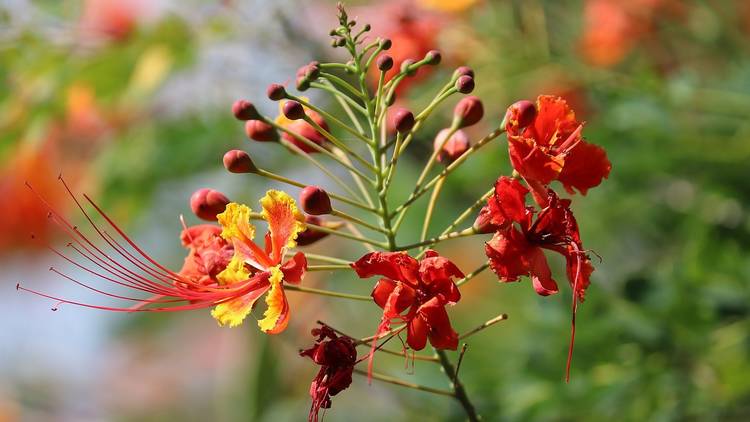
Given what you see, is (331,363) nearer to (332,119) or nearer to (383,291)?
(383,291)

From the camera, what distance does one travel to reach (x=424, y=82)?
2.74 m

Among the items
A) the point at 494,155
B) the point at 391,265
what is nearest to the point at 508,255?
the point at 391,265

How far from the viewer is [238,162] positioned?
1399mm

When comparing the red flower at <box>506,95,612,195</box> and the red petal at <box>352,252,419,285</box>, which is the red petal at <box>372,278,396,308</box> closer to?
the red petal at <box>352,252,419,285</box>

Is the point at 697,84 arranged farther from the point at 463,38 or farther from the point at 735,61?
the point at 463,38

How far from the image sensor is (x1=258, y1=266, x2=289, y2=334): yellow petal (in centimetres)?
127

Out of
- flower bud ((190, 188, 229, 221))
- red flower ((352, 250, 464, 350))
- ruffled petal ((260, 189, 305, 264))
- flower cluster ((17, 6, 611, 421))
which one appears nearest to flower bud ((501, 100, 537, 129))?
flower cluster ((17, 6, 611, 421))

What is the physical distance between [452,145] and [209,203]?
1.29ft

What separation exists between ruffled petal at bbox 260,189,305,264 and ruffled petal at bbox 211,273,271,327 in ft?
0.15

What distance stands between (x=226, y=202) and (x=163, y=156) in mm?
1460

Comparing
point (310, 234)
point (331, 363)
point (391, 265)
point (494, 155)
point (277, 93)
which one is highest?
point (494, 155)

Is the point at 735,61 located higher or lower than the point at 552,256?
higher

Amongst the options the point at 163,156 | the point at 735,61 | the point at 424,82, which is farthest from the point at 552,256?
the point at 163,156

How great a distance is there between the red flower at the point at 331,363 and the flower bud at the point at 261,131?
0.36m
